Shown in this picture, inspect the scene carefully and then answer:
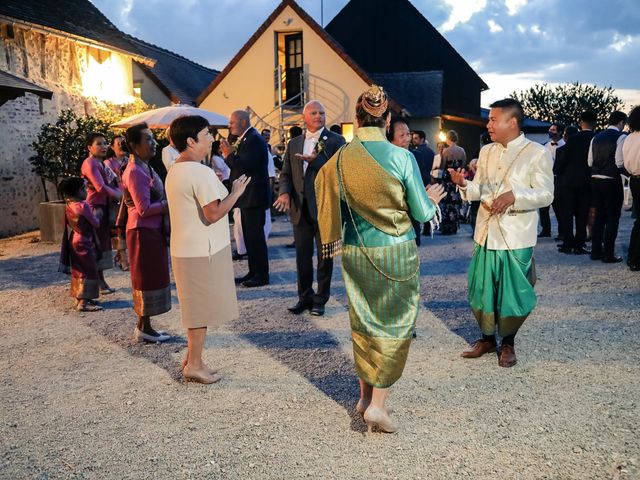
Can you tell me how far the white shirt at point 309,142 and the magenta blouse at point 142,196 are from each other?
1.60m

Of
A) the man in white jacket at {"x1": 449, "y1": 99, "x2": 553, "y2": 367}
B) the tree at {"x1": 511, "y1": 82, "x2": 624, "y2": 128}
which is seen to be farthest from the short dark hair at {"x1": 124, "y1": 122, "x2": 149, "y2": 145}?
the tree at {"x1": 511, "y1": 82, "x2": 624, "y2": 128}

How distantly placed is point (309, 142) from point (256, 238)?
1822 millimetres

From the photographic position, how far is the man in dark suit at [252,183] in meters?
7.43

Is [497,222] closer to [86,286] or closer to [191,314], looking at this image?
[191,314]

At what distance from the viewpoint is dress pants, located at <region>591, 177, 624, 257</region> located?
852 centimetres

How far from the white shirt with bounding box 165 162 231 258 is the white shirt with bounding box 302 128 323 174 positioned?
2138 millimetres

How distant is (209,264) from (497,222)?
7.13 feet

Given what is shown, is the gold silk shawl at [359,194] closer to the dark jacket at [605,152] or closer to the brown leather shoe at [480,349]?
the brown leather shoe at [480,349]

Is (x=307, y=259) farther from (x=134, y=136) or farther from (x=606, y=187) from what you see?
(x=606, y=187)

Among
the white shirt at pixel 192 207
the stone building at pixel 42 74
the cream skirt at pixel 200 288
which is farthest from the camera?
the stone building at pixel 42 74

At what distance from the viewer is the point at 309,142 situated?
6.12 metres

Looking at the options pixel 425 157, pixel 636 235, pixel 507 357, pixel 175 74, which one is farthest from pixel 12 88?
pixel 175 74

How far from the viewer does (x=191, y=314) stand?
13.7 feet

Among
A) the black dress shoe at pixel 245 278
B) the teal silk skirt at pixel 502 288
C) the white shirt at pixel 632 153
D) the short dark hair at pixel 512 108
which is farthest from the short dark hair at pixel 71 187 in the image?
the white shirt at pixel 632 153
